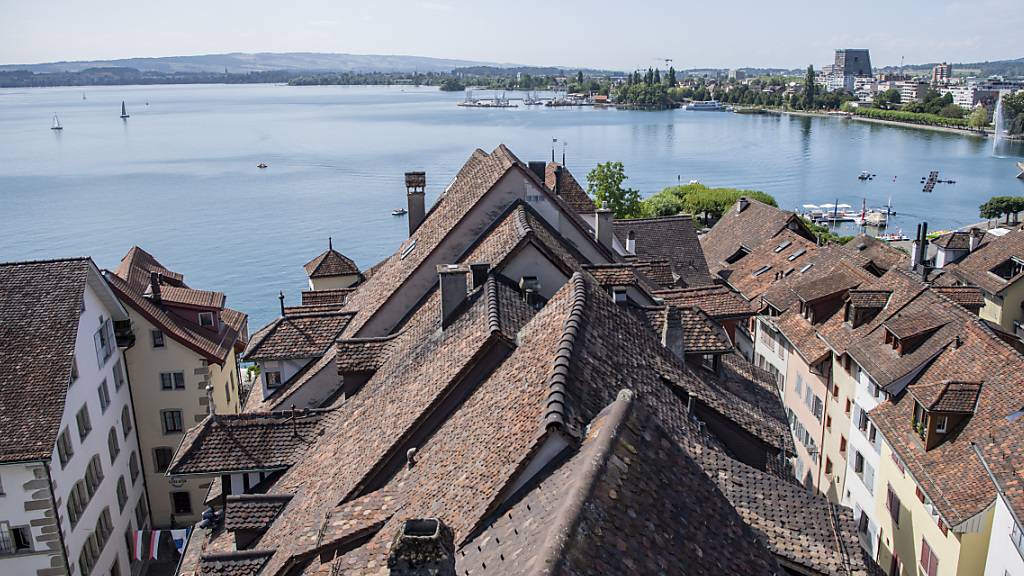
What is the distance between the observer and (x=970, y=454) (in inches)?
1019

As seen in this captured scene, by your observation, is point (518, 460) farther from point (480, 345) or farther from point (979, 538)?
point (979, 538)

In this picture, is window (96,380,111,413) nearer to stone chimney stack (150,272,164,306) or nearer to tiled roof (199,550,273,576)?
stone chimney stack (150,272,164,306)

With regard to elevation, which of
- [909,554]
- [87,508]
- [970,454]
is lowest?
[909,554]

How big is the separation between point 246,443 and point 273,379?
6.22m

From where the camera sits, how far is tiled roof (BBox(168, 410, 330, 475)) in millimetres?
20156

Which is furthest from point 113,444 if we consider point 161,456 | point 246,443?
point 246,443

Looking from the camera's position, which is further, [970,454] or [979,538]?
[970,454]

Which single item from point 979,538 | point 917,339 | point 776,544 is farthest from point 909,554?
point 776,544

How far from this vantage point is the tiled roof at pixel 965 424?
80.9 feet

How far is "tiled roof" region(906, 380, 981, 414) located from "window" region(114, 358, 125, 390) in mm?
29749

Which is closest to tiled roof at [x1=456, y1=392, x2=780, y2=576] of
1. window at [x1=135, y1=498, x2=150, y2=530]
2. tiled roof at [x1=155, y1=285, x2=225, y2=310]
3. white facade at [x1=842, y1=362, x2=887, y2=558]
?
white facade at [x1=842, y1=362, x2=887, y2=558]

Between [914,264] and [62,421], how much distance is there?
41.8 m

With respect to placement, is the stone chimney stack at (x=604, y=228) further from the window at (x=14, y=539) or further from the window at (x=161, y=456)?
the window at (x=14, y=539)

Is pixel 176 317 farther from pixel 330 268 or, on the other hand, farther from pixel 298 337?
pixel 298 337
